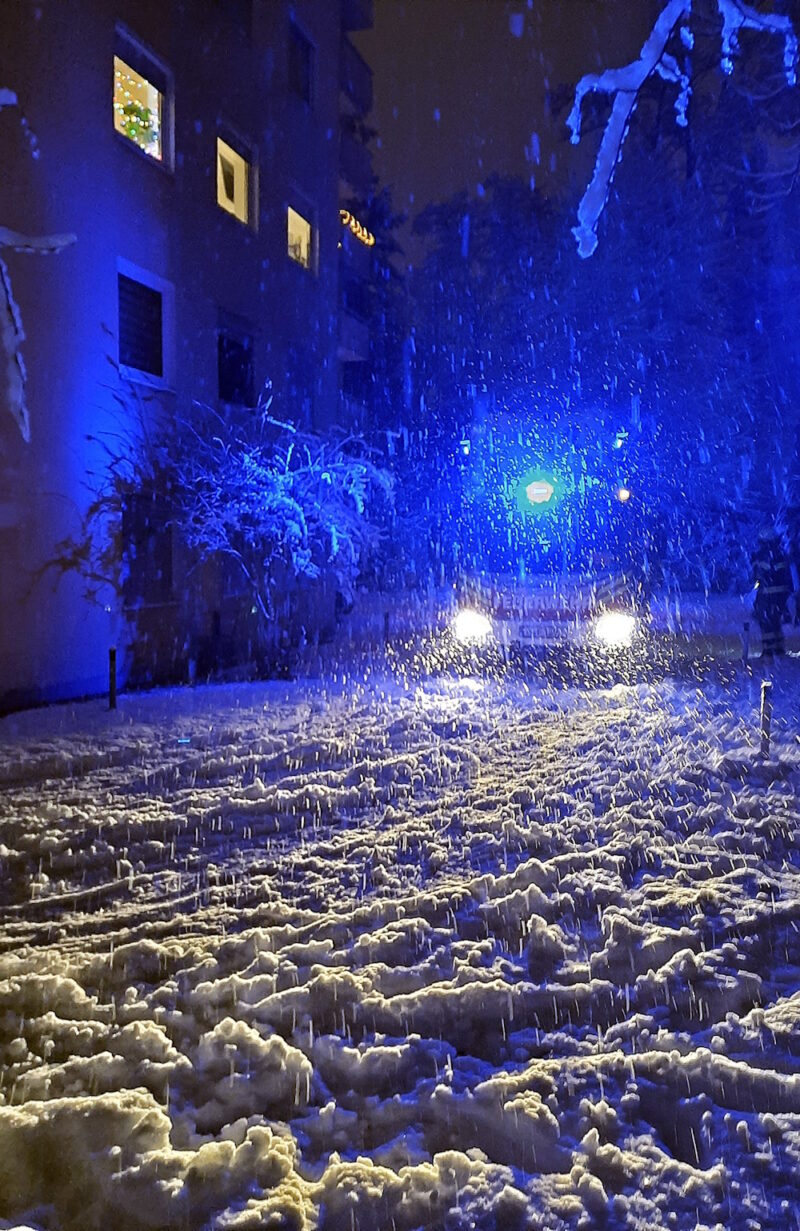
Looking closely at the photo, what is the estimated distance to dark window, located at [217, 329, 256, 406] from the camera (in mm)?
17250

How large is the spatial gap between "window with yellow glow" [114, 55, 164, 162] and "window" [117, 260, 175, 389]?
6.48 ft

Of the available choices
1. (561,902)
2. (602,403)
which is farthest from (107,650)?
(602,403)

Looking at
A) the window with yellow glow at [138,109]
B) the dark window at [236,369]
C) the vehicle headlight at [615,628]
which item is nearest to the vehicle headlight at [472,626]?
the vehicle headlight at [615,628]

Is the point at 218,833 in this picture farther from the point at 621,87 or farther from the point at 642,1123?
the point at 621,87

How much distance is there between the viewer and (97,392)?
43.4ft

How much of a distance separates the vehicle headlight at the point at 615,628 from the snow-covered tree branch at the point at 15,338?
1128 centimetres

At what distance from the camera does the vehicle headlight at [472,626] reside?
63.2 ft

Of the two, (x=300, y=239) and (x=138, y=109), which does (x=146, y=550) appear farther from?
(x=300, y=239)

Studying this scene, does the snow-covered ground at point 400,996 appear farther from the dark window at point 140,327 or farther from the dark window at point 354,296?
the dark window at point 354,296

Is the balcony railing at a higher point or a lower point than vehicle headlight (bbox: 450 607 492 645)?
higher

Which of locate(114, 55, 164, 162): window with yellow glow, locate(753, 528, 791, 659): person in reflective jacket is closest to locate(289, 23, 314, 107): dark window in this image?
locate(114, 55, 164, 162): window with yellow glow

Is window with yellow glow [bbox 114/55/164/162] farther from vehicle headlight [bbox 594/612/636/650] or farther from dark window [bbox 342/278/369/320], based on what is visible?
vehicle headlight [bbox 594/612/636/650]

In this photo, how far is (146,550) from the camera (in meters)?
14.7

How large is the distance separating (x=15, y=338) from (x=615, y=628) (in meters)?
12.1
